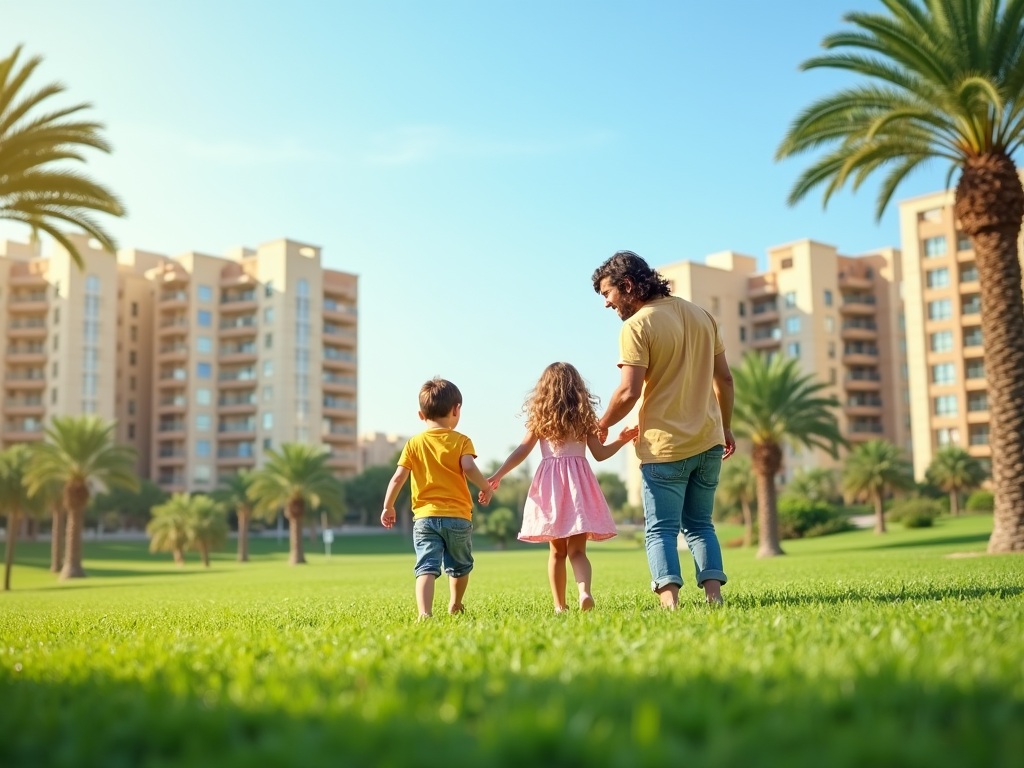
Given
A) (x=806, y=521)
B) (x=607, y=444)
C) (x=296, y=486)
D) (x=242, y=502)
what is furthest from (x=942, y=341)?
(x=607, y=444)

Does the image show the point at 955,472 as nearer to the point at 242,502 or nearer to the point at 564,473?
the point at 242,502

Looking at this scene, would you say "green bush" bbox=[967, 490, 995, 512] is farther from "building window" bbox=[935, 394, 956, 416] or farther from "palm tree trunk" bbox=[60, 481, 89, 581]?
"palm tree trunk" bbox=[60, 481, 89, 581]

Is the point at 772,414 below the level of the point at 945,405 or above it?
below

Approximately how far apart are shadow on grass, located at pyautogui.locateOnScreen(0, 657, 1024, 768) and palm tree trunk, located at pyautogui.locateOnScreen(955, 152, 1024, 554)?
19.6 m

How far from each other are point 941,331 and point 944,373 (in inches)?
149

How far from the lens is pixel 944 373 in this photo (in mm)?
84875

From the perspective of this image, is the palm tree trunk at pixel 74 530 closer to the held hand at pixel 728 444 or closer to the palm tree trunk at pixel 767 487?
the palm tree trunk at pixel 767 487

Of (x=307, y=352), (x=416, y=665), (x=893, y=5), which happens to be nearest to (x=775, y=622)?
(x=416, y=665)

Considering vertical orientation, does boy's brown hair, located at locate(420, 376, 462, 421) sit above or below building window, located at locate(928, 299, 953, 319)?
below

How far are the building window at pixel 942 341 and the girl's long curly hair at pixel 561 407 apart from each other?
3375 inches

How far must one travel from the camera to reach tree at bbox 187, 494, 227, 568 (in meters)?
57.3

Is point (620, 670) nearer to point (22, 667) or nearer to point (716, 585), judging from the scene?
point (22, 667)

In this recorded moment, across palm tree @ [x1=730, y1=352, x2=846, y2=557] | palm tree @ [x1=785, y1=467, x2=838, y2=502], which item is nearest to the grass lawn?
palm tree @ [x1=730, y1=352, x2=846, y2=557]

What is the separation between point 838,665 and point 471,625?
292 cm
